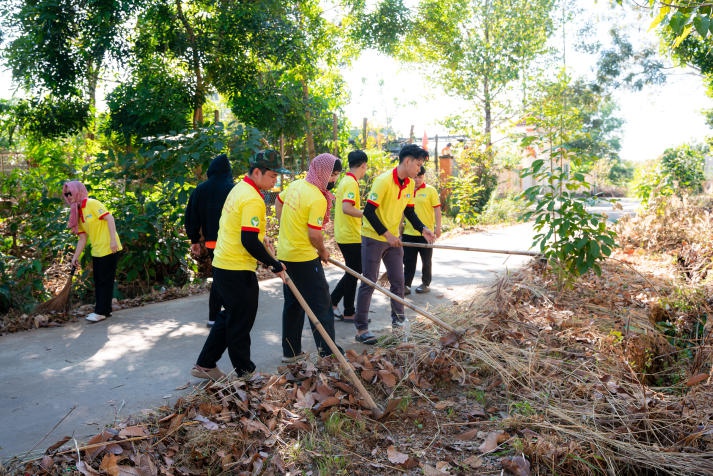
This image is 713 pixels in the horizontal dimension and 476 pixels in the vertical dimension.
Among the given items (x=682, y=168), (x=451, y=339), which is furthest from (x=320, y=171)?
(x=682, y=168)

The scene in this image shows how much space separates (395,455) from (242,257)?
184 cm

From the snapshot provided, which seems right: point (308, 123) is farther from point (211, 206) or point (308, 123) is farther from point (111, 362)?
point (111, 362)

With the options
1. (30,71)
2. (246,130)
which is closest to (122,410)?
(246,130)

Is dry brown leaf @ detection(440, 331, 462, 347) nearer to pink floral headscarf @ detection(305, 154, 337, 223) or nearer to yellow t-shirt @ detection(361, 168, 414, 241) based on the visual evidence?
yellow t-shirt @ detection(361, 168, 414, 241)

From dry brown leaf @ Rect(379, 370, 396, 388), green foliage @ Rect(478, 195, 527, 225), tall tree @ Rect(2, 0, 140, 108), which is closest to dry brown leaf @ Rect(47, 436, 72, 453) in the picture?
dry brown leaf @ Rect(379, 370, 396, 388)

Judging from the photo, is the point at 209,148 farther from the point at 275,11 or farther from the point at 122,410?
the point at 122,410

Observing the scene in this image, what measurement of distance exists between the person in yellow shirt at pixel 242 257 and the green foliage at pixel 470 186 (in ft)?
42.7

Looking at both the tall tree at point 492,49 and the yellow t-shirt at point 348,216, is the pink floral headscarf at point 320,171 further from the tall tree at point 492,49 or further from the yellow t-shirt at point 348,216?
the tall tree at point 492,49

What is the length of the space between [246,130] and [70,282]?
11.1 feet

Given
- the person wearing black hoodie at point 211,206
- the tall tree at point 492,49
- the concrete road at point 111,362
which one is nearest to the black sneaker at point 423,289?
the concrete road at point 111,362

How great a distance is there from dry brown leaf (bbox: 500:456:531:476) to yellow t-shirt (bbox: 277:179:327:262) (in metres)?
2.30

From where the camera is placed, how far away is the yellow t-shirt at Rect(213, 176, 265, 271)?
419 centimetres

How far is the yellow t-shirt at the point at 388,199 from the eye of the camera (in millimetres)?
5746

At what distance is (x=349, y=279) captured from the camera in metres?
6.45
